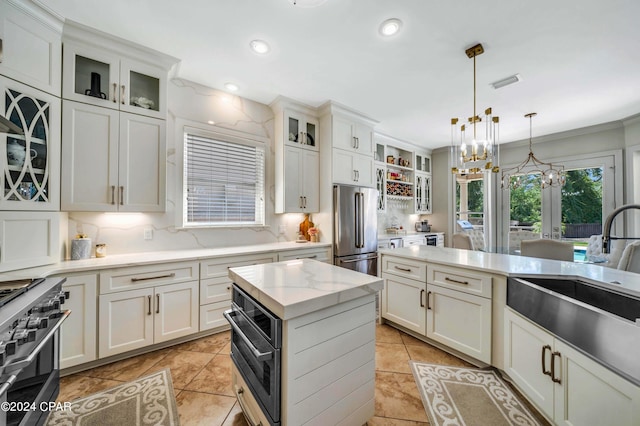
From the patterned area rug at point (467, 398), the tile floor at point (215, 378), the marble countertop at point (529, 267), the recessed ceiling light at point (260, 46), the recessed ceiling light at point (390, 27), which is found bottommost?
the tile floor at point (215, 378)

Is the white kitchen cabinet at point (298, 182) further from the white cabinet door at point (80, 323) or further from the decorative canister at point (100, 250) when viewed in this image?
the white cabinet door at point (80, 323)

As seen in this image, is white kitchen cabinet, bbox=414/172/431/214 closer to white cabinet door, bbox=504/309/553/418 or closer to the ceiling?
the ceiling

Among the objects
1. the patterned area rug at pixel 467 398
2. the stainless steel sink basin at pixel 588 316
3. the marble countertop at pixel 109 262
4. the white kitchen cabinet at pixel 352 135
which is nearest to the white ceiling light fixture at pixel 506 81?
the white kitchen cabinet at pixel 352 135

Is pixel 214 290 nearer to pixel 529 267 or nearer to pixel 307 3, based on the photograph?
pixel 307 3

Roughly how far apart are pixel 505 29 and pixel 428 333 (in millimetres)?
2753

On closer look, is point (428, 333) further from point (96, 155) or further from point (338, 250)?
point (96, 155)

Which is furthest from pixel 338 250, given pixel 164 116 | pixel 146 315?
pixel 164 116

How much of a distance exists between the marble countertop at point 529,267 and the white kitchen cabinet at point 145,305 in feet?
7.01

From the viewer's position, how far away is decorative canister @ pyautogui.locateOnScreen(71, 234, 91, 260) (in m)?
2.22

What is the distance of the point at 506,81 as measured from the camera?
9.20 feet

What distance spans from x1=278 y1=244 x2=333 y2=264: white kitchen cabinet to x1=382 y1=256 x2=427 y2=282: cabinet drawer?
3.35ft

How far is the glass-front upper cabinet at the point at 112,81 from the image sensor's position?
6.93ft

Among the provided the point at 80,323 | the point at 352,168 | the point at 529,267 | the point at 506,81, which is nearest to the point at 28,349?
the point at 80,323

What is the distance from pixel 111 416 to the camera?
1.56 meters
